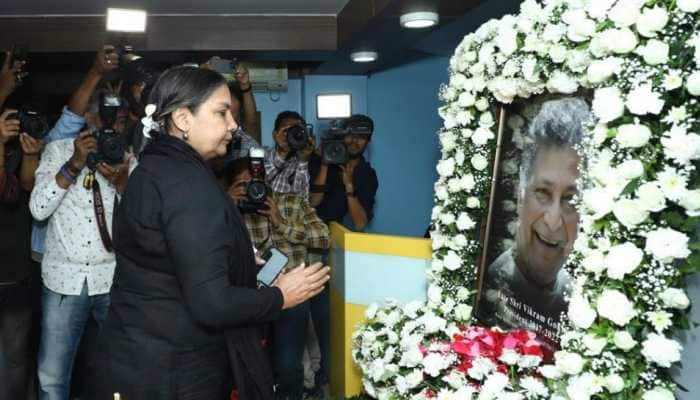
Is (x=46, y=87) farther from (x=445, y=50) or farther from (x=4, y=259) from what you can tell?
(x=445, y=50)

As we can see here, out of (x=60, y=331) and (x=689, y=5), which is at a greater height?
(x=689, y=5)

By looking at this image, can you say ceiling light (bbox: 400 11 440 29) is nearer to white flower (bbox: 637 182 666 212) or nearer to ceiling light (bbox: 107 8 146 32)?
ceiling light (bbox: 107 8 146 32)

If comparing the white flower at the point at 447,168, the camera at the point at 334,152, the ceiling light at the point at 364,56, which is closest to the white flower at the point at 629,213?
the white flower at the point at 447,168

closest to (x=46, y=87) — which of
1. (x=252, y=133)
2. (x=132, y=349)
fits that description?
(x=252, y=133)

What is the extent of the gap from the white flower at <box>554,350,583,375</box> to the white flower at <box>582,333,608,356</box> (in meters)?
0.03

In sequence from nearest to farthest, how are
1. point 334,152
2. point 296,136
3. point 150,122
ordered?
point 150,122 < point 296,136 < point 334,152

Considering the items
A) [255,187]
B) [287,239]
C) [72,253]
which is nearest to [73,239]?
[72,253]

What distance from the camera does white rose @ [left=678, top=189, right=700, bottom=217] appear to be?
1113 mm

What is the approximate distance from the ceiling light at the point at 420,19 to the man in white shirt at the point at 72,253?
4.27 feet

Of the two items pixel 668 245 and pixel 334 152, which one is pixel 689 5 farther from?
pixel 334 152

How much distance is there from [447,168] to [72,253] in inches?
58.4

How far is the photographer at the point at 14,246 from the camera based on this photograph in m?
2.58

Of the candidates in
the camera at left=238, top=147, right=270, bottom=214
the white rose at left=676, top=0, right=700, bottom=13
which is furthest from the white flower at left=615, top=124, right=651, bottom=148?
the camera at left=238, top=147, right=270, bottom=214

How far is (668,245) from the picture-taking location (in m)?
1.13
